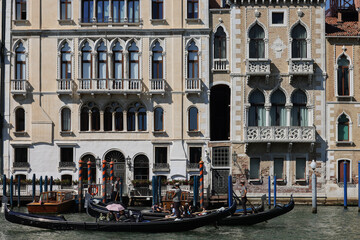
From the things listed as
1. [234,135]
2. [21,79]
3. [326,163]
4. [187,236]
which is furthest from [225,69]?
[187,236]

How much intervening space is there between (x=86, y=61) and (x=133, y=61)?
7.49 feet

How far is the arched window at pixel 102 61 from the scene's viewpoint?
130 ft

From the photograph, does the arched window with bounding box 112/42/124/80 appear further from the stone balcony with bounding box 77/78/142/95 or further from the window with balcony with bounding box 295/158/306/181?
the window with balcony with bounding box 295/158/306/181

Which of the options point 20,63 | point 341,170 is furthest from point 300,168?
point 20,63

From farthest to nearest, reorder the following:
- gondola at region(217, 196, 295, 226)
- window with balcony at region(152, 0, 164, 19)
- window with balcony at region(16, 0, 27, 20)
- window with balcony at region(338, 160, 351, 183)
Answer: window with balcony at region(16, 0, 27, 20) < window with balcony at region(152, 0, 164, 19) < window with balcony at region(338, 160, 351, 183) < gondola at region(217, 196, 295, 226)

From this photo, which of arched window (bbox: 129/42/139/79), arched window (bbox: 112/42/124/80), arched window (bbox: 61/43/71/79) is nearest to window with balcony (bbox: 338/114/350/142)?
arched window (bbox: 129/42/139/79)

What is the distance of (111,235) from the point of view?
2750cm

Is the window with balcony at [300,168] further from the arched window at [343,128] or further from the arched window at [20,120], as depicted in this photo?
the arched window at [20,120]

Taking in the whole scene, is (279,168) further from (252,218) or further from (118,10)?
(118,10)

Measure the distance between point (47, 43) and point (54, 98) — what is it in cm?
270

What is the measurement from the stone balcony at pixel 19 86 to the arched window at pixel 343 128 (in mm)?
15153

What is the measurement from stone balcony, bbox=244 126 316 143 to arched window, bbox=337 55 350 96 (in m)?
2.39

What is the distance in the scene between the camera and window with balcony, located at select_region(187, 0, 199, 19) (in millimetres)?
39656

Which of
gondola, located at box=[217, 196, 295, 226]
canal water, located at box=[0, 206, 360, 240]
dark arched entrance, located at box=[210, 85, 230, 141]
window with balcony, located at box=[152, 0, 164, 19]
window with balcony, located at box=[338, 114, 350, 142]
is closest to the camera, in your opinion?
canal water, located at box=[0, 206, 360, 240]
